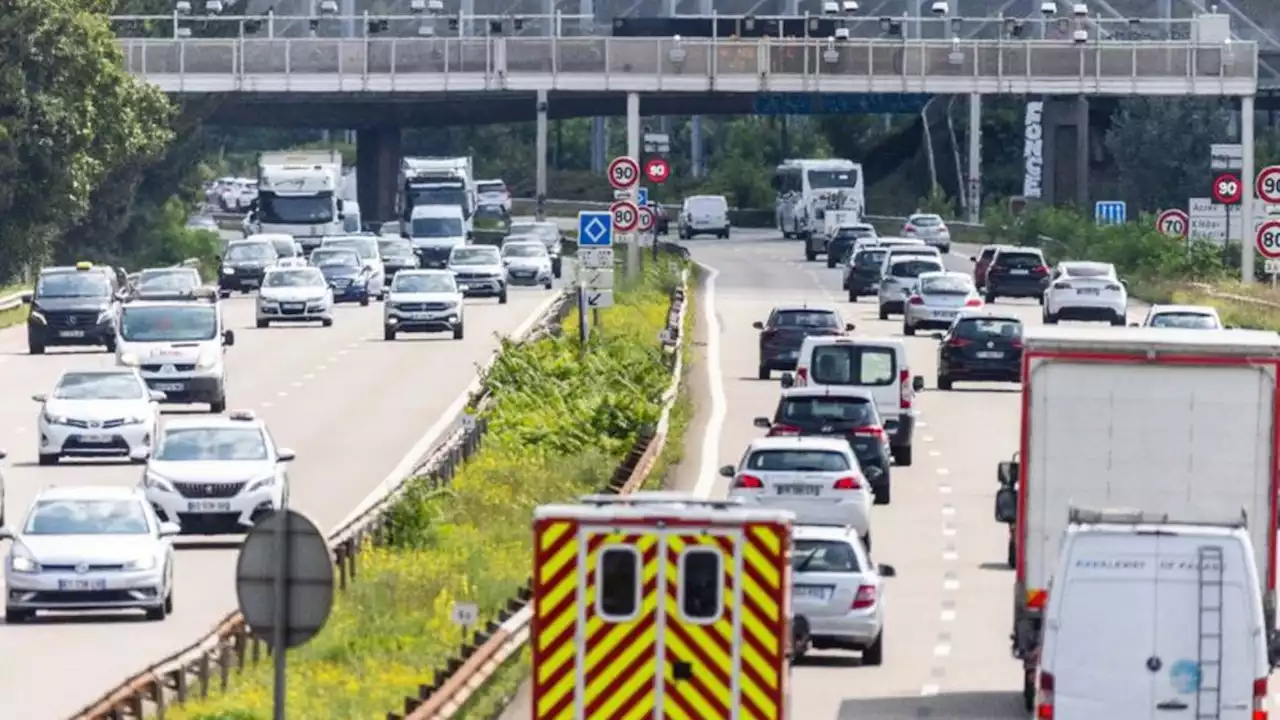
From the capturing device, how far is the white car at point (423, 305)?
65938mm

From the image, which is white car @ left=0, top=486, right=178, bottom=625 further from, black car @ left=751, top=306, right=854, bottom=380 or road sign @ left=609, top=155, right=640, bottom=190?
road sign @ left=609, top=155, right=640, bottom=190

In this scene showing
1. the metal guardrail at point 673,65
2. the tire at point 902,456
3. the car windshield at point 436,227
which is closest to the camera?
the tire at point 902,456

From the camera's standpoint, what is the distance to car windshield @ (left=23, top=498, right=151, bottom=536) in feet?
99.2

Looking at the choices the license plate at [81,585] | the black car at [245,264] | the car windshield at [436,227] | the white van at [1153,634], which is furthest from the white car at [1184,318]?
the car windshield at [436,227]

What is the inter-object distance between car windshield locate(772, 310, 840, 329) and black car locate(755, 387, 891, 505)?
15.8m

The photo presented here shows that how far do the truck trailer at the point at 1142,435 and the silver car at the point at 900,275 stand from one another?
46.6m

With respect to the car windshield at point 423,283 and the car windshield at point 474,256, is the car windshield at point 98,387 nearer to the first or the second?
the car windshield at point 423,283

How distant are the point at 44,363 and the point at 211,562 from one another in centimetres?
2676

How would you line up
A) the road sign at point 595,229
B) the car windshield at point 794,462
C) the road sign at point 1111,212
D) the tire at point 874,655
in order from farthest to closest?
1. the road sign at point 1111,212
2. the road sign at point 595,229
3. the car windshield at point 794,462
4. the tire at point 874,655

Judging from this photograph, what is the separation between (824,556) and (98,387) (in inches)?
742

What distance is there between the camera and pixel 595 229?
2042 inches

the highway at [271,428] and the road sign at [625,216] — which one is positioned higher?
the road sign at [625,216]

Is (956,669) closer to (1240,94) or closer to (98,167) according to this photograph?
(98,167)

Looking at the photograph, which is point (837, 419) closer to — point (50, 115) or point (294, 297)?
point (294, 297)
